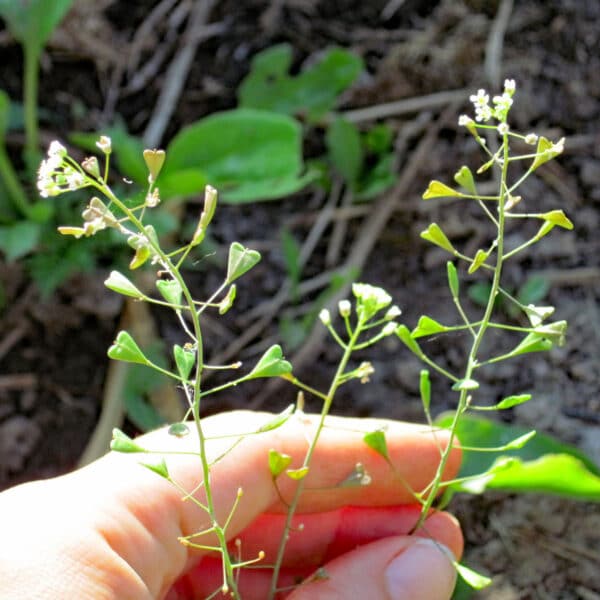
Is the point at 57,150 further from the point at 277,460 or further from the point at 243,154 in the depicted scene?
the point at 243,154

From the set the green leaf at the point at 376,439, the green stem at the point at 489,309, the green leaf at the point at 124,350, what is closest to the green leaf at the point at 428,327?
the green stem at the point at 489,309

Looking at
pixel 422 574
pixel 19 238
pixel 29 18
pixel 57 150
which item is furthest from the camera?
pixel 29 18

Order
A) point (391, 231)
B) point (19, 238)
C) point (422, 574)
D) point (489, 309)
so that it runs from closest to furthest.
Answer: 1. point (489, 309)
2. point (422, 574)
3. point (19, 238)
4. point (391, 231)

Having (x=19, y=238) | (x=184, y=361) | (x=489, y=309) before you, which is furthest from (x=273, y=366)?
(x=19, y=238)

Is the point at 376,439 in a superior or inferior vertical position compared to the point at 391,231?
superior

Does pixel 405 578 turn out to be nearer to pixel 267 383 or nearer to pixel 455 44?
pixel 267 383

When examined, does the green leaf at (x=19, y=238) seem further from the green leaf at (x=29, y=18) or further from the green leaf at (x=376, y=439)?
the green leaf at (x=376, y=439)

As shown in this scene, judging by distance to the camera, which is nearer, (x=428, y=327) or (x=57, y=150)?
(x=57, y=150)

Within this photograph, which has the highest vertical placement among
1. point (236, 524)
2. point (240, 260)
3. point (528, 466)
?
point (240, 260)
